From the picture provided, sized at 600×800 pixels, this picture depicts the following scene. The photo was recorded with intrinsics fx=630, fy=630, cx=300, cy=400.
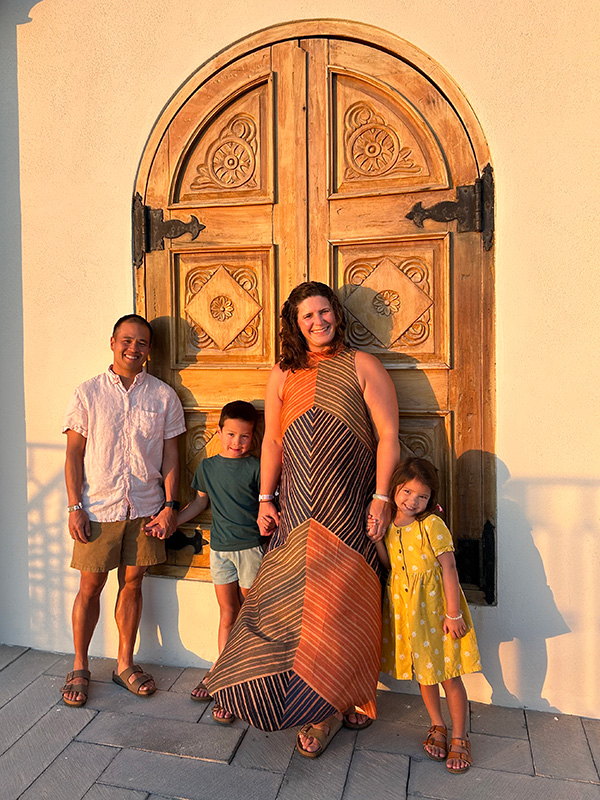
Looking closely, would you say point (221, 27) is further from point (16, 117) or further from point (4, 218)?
point (4, 218)

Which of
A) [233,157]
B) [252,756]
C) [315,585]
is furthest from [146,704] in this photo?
[233,157]

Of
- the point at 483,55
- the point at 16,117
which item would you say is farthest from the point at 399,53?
the point at 16,117

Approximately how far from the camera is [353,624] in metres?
2.55

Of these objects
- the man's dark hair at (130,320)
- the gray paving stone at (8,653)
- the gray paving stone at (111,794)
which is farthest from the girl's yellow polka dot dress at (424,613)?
the gray paving stone at (8,653)

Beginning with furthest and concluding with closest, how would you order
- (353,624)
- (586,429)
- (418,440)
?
(418,440), (586,429), (353,624)

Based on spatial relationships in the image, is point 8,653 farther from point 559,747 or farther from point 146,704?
point 559,747

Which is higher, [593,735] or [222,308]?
[222,308]

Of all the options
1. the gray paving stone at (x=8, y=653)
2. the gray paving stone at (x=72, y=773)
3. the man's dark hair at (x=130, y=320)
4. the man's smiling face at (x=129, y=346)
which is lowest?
the gray paving stone at (x=72, y=773)

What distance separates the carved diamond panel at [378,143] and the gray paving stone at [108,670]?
8.52ft

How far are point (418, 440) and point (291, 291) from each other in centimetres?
96

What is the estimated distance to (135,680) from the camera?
310 centimetres

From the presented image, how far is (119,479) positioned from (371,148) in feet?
6.64

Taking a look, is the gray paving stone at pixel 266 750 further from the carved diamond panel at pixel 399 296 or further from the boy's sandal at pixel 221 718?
the carved diamond panel at pixel 399 296

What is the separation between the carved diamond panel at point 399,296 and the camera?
297cm
